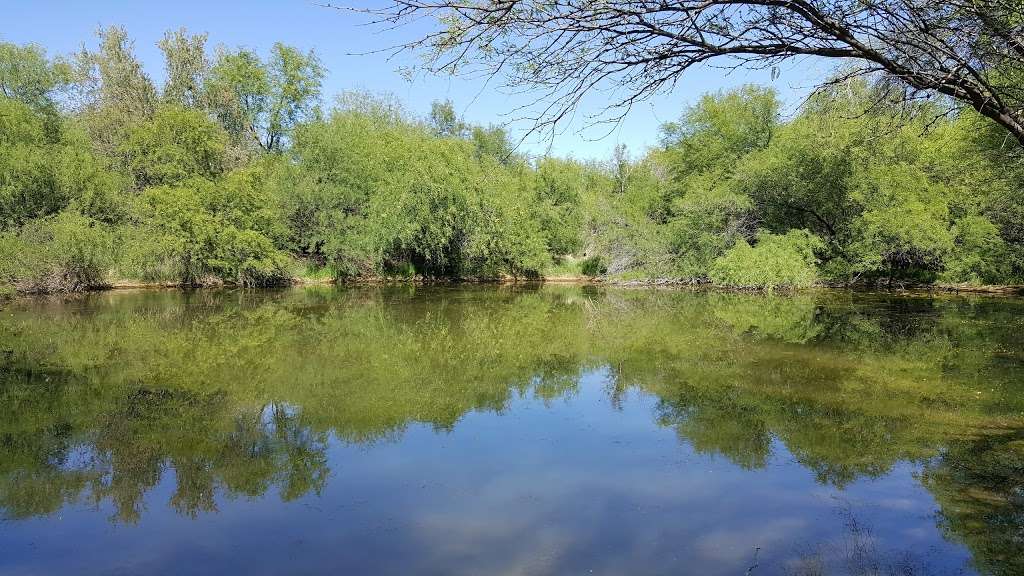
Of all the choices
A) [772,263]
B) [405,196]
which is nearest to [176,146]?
[405,196]

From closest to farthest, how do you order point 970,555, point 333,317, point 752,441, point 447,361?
1. point 970,555
2. point 752,441
3. point 447,361
4. point 333,317

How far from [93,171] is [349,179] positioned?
1062 cm

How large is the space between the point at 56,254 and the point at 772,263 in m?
27.1

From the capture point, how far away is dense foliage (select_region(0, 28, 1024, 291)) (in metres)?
24.8

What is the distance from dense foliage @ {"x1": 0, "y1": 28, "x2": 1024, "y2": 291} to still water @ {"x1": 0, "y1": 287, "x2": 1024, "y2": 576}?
39.9 feet

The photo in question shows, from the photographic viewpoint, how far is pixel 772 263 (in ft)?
85.7

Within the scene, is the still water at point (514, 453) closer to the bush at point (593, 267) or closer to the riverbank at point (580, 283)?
the riverbank at point (580, 283)

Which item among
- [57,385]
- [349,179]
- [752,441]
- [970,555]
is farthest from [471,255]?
[970,555]

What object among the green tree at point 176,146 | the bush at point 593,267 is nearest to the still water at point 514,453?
the green tree at point 176,146

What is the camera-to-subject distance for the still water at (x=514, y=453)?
484 cm

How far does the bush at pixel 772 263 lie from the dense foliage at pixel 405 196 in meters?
0.09

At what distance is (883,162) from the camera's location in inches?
1036

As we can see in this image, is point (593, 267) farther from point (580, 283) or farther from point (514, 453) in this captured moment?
point (514, 453)

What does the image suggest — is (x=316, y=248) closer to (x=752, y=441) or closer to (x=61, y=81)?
(x=61, y=81)
